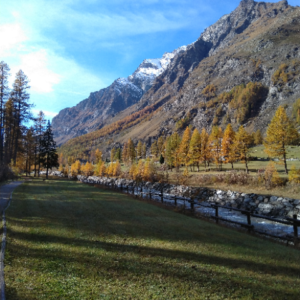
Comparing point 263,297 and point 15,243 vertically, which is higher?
point 15,243

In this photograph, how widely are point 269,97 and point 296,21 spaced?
117867 mm

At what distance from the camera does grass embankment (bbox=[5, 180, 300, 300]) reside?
4883 mm

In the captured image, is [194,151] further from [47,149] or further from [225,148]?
[47,149]

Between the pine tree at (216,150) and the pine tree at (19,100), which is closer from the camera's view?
the pine tree at (19,100)

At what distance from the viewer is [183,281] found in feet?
17.7

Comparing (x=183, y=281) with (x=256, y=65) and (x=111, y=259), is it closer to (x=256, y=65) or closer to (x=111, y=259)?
(x=111, y=259)

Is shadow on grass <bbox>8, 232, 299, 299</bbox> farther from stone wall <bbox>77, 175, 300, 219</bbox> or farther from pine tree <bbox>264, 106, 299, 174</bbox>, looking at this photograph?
pine tree <bbox>264, 106, 299, 174</bbox>

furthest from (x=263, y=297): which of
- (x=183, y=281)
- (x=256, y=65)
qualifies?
(x=256, y=65)

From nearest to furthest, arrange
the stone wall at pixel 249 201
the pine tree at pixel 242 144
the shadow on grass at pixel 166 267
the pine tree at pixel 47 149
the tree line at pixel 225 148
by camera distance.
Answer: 1. the shadow on grass at pixel 166 267
2. the stone wall at pixel 249 201
3. the tree line at pixel 225 148
4. the pine tree at pixel 242 144
5. the pine tree at pixel 47 149

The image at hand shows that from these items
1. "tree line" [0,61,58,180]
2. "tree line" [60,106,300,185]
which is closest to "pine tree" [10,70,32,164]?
"tree line" [0,61,58,180]

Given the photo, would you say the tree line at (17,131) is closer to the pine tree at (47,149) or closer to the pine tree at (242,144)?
the pine tree at (47,149)

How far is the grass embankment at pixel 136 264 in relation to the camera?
16.0 feet

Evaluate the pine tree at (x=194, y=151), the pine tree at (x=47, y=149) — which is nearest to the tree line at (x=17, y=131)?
the pine tree at (x=47, y=149)

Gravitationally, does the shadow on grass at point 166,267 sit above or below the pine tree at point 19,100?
below
